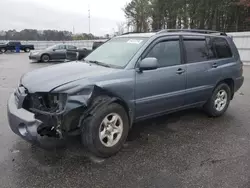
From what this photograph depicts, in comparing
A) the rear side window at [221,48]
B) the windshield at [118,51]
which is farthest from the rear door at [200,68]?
the windshield at [118,51]

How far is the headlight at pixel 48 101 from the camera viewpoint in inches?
112

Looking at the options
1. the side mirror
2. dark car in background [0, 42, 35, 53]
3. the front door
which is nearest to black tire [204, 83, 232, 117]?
the front door

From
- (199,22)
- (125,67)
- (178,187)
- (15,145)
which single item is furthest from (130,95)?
(199,22)

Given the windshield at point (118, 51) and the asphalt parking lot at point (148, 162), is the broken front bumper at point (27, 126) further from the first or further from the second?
the windshield at point (118, 51)

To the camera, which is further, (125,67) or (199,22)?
(199,22)

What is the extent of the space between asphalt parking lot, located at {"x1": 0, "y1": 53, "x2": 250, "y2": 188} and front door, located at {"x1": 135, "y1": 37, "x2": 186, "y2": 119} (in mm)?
525

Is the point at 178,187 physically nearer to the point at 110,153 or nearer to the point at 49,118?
the point at 110,153

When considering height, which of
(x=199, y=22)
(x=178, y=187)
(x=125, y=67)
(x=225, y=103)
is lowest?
(x=178, y=187)

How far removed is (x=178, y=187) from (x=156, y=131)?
158 centimetres

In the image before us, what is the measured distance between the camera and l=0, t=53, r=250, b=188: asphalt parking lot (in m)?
2.68

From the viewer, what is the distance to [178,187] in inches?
102

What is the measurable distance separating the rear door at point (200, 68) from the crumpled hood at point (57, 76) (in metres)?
1.62

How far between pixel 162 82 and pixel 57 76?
5.34ft

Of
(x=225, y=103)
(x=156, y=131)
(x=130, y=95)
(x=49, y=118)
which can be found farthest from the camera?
(x=225, y=103)
